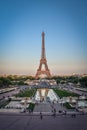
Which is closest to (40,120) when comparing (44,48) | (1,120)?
(1,120)

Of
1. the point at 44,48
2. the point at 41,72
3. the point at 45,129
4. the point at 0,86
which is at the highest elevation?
the point at 44,48

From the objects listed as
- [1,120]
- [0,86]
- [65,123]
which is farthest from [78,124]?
[0,86]

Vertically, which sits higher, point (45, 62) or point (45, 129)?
point (45, 62)

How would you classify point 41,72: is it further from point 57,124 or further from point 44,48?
point 57,124

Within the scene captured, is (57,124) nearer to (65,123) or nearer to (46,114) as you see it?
(65,123)

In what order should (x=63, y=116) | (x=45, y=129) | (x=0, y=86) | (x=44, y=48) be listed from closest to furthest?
(x=45, y=129) < (x=63, y=116) < (x=0, y=86) < (x=44, y=48)

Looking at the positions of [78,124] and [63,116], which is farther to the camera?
[63,116]

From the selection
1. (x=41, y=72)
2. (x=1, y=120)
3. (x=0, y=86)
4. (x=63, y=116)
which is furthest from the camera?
(x=41, y=72)
